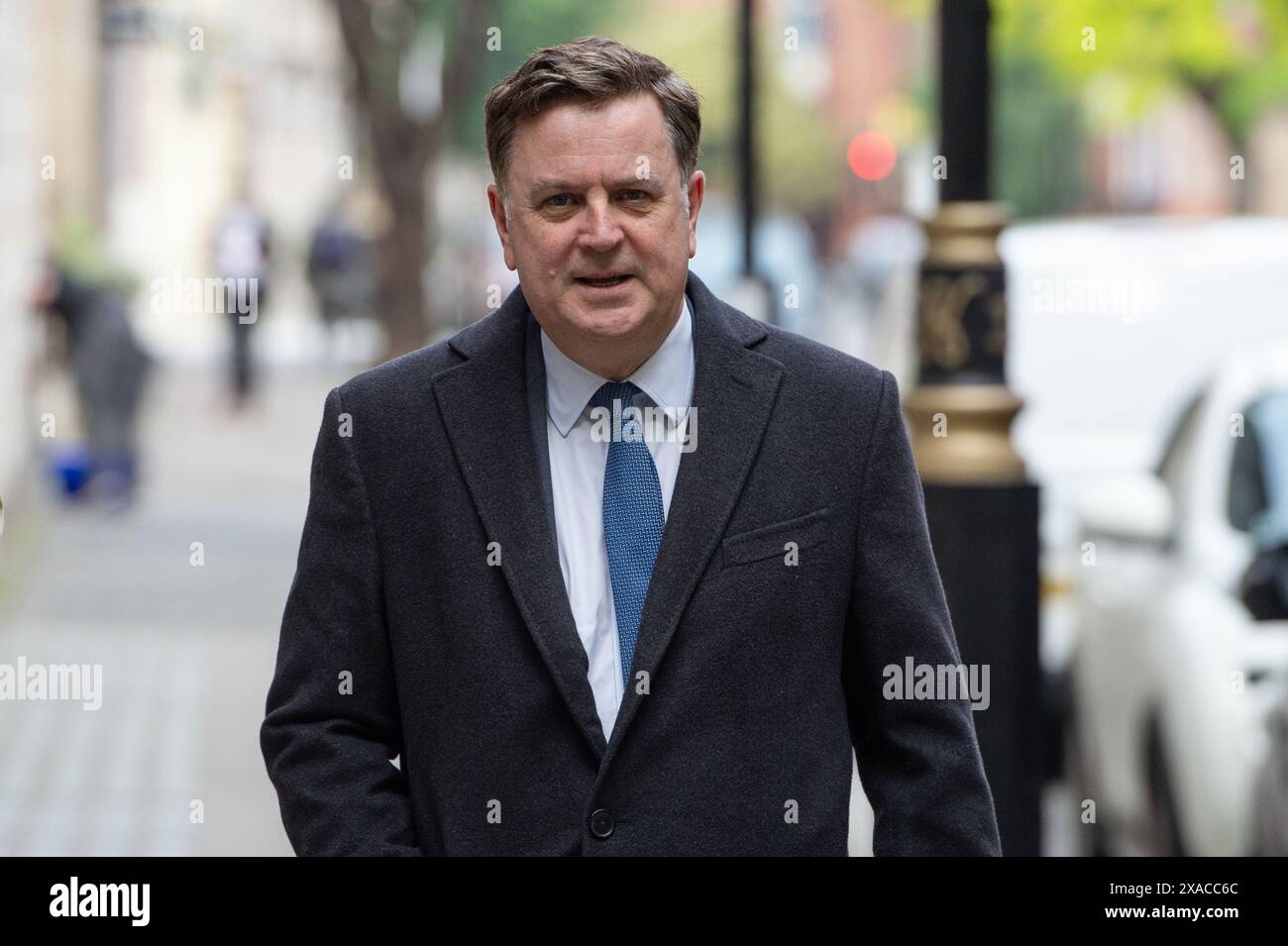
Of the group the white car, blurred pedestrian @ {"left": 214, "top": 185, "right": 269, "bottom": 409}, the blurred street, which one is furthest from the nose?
blurred pedestrian @ {"left": 214, "top": 185, "right": 269, "bottom": 409}

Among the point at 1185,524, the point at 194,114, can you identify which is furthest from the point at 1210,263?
the point at 194,114

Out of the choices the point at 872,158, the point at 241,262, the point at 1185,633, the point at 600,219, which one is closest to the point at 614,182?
the point at 600,219

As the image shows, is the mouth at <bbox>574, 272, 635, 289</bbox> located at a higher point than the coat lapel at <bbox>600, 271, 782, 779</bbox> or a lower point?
higher

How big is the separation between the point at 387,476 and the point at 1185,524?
4401 millimetres

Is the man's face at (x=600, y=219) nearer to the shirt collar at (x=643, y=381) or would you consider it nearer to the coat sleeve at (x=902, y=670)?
the shirt collar at (x=643, y=381)

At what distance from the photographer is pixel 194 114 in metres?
35.5

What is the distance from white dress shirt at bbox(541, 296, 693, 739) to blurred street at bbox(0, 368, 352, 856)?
4316mm

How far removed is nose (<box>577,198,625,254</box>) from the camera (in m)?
2.72

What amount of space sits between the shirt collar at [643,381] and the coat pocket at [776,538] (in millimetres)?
201

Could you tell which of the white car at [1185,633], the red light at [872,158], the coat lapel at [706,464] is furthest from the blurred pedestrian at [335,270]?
the coat lapel at [706,464]

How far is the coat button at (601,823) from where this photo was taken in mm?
2744

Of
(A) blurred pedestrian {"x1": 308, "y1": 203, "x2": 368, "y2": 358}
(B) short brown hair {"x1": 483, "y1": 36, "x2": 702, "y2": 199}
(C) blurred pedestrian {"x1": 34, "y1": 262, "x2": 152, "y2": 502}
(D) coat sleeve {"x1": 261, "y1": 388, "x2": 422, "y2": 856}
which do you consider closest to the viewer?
(B) short brown hair {"x1": 483, "y1": 36, "x2": 702, "y2": 199}

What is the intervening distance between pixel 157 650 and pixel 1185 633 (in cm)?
570

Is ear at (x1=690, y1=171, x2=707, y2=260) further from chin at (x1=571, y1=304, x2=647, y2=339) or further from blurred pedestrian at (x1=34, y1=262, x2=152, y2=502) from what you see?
blurred pedestrian at (x1=34, y1=262, x2=152, y2=502)
